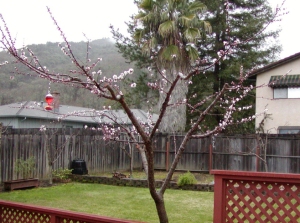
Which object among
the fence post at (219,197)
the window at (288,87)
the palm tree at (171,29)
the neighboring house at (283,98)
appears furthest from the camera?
the neighboring house at (283,98)

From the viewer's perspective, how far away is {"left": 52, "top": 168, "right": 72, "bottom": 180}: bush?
12.1m

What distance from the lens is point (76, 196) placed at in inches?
378

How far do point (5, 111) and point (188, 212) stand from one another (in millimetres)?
18267

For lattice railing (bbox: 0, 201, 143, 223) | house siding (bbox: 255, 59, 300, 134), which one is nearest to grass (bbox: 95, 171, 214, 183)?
house siding (bbox: 255, 59, 300, 134)

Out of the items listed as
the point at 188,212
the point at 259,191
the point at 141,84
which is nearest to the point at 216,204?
the point at 259,191

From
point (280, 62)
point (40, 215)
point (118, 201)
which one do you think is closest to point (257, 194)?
point (40, 215)

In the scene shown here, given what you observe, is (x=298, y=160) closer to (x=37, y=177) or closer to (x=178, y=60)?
(x=178, y=60)

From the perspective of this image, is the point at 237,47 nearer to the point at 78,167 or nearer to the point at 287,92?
the point at 287,92

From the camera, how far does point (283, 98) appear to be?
51.3 ft

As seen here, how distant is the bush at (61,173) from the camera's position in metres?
12.1

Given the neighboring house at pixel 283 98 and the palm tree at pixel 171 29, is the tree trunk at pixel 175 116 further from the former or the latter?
the neighboring house at pixel 283 98

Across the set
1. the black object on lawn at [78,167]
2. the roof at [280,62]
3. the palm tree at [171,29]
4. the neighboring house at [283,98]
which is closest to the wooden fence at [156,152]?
the black object on lawn at [78,167]

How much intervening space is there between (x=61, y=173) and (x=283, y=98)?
9705mm

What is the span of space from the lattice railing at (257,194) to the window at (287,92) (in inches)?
516
